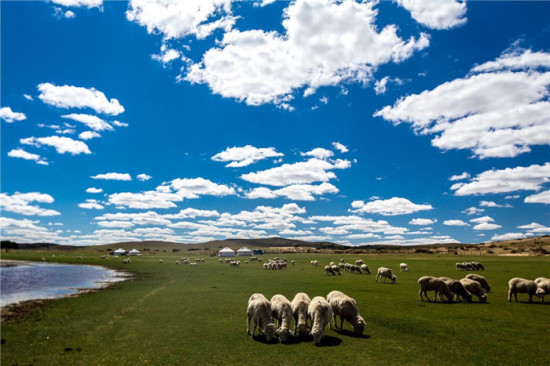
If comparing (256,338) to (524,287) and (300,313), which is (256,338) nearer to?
(300,313)

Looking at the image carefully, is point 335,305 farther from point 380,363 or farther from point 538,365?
point 538,365

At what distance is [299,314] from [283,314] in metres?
0.97

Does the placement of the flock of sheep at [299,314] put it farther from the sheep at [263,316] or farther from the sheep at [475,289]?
the sheep at [475,289]

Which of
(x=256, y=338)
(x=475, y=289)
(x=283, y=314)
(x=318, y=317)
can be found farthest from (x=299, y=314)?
(x=475, y=289)

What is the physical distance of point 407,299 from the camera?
2842cm

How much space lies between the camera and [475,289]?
27.5m

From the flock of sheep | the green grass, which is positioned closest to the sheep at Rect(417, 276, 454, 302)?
the green grass

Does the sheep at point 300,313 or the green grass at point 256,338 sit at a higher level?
the sheep at point 300,313

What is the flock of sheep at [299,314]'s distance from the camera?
658 inches

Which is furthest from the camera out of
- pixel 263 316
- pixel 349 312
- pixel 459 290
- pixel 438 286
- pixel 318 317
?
pixel 459 290

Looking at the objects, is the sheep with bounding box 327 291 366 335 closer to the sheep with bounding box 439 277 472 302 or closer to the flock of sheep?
the flock of sheep

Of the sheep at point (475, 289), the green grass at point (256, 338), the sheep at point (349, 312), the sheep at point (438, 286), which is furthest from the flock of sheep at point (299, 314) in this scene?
the sheep at point (475, 289)

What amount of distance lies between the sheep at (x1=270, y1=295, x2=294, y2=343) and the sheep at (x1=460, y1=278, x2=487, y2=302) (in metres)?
18.5

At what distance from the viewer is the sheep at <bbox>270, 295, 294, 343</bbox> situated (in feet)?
54.7
